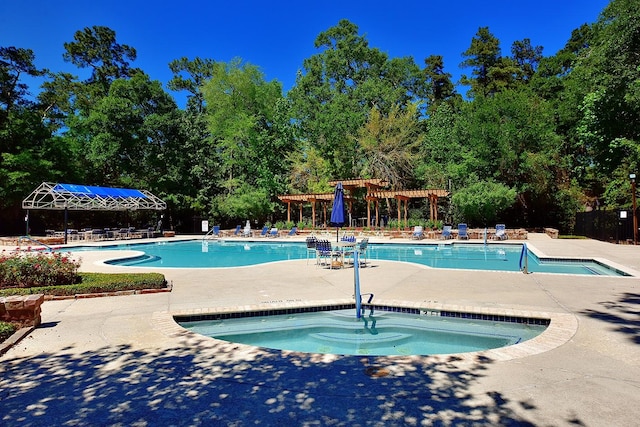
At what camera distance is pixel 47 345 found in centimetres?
448

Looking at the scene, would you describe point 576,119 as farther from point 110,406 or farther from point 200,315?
point 110,406

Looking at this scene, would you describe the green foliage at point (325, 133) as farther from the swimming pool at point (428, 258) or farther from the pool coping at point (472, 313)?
the pool coping at point (472, 313)

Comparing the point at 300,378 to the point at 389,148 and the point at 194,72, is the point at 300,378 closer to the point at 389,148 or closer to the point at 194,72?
the point at 389,148

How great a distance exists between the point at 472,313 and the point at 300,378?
3.24 meters

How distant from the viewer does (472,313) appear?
576 centimetres

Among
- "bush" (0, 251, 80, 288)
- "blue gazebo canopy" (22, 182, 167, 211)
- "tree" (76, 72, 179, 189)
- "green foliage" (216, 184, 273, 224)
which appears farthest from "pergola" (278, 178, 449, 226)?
"bush" (0, 251, 80, 288)

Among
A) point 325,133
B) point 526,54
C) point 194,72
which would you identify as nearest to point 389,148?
point 325,133

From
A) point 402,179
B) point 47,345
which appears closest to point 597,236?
point 402,179

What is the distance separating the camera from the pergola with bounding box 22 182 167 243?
2194 cm

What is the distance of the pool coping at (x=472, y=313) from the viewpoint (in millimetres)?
4059

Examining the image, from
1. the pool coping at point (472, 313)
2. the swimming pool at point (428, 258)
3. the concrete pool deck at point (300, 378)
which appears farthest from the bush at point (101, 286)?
the swimming pool at point (428, 258)

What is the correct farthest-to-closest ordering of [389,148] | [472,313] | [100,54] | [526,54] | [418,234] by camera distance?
[526,54] → [100,54] → [389,148] → [418,234] → [472,313]

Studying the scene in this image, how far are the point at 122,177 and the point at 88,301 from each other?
1036 inches

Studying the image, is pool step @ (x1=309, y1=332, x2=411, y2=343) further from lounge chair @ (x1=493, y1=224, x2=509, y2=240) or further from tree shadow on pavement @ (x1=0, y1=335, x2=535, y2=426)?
lounge chair @ (x1=493, y1=224, x2=509, y2=240)
